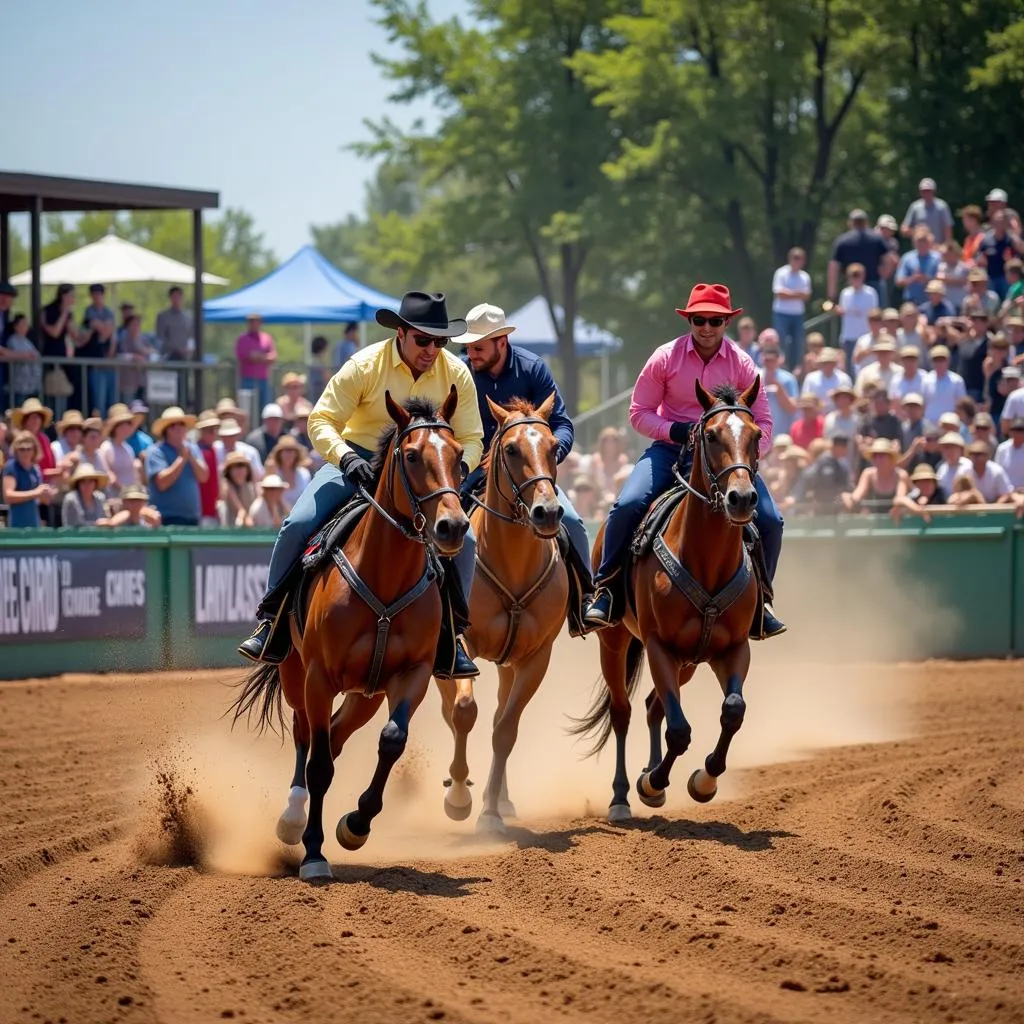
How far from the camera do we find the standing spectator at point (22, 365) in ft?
62.2

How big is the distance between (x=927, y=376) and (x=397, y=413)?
13.6m

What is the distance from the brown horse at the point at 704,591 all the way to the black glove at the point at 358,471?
194 cm

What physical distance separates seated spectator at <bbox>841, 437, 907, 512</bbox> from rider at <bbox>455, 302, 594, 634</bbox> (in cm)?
880

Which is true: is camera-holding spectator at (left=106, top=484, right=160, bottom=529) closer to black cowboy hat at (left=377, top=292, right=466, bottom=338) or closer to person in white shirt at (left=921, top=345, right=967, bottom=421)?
A: black cowboy hat at (left=377, top=292, right=466, bottom=338)

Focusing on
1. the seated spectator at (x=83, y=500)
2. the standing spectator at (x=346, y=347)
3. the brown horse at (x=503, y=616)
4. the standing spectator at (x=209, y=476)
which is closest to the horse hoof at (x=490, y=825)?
the brown horse at (x=503, y=616)

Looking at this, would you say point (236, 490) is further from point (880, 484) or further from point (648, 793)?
point (648, 793)

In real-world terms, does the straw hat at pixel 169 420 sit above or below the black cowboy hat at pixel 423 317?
below

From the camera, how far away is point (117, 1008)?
581 cm

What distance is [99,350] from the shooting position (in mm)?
20609

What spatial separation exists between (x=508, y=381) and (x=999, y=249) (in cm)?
1449

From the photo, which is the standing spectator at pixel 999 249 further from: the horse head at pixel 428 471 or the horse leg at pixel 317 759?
the horse leg at pixel 317 759

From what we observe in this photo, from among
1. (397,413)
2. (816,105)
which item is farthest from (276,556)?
(816,105)

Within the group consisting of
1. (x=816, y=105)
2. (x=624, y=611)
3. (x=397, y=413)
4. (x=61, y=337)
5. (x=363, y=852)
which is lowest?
(x=363, y=852)

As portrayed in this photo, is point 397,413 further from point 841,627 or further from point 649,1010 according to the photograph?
point 841,627
